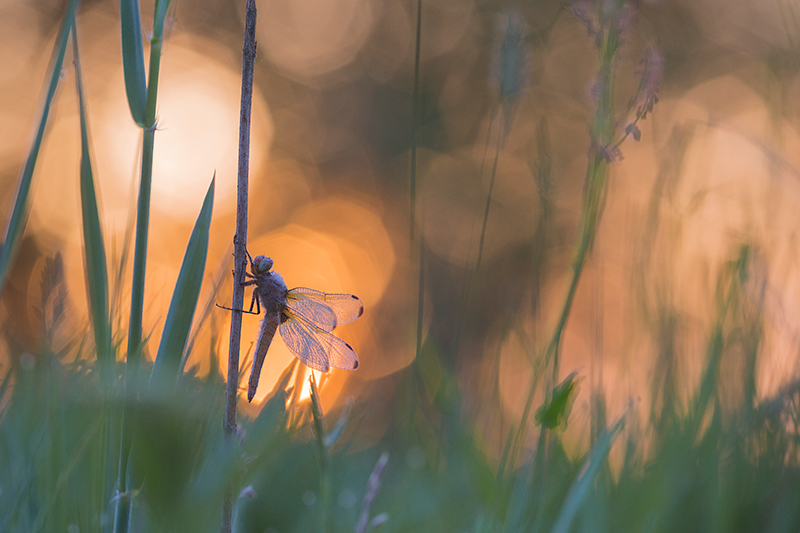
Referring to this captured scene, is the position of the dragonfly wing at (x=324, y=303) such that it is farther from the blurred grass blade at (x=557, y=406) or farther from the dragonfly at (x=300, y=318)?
the blurred grass blade at (x=557, y=406)

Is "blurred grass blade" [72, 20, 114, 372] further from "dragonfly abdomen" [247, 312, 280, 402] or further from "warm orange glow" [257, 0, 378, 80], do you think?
"warm orange glow" [257, 0, 378, 80]

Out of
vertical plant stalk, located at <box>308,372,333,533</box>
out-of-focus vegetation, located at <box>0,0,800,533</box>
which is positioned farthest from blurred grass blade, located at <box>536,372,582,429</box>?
vertical plant stalk, located at <box>308,372,333,533</box>

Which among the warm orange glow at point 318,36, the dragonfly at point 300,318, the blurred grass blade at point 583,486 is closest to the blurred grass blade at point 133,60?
the dragonfly at point 300,318

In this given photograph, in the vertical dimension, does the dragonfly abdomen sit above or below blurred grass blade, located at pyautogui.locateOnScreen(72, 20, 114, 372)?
below

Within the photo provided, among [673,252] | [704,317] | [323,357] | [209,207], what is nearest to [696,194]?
[673,252]

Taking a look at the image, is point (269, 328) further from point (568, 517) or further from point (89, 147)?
point (568, 517)
